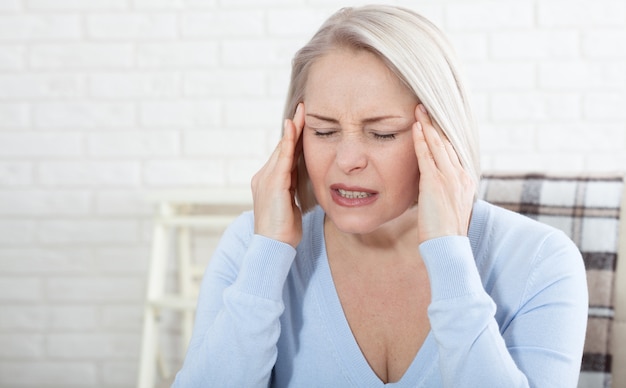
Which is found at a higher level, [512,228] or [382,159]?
[382,159]

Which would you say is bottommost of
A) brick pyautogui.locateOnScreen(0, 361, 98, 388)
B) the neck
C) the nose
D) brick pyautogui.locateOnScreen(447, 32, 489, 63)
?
brick pyautogui.locateOnScreen(0, 361, 98, 388)

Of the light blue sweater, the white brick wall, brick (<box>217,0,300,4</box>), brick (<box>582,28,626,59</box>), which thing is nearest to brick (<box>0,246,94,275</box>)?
the white brick wall

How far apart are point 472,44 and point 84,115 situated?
1260 millimetres

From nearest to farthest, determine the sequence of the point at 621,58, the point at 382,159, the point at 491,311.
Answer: the point at 491,311 → the point at 382,159 → the point at 621,58

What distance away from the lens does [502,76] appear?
89.1 inches

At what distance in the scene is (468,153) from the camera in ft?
4.23

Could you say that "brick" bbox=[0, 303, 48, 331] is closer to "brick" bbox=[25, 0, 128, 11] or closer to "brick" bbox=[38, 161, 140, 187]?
"brick" bbox=[38, 161, 140, 187]

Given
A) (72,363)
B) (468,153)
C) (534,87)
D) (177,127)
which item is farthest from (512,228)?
(72,363)

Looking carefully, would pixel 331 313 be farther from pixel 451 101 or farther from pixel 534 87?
pixel 534 87

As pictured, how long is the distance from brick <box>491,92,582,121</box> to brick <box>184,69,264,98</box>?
0.74 m

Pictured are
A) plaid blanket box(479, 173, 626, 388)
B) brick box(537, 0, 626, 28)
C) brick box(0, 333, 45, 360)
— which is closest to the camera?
plaid blanket box(479, 173, 626, 388)

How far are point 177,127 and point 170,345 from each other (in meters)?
0.73

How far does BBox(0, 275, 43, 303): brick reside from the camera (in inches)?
98.7

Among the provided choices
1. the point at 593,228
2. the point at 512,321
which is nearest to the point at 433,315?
the point at 512,321
